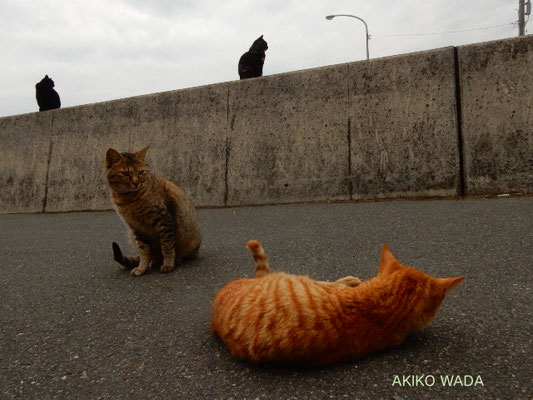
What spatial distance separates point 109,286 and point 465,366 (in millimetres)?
2280

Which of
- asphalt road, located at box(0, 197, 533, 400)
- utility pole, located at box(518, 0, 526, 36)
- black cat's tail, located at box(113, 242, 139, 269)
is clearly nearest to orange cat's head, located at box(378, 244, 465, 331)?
asphalt road, located at box(0, 197, 533, 400)

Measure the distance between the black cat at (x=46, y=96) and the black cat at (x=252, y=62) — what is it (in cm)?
393

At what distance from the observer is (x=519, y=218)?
3.65 meters

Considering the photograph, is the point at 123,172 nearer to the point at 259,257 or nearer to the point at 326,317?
the point at 259,257

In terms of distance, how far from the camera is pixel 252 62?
6.89 meters

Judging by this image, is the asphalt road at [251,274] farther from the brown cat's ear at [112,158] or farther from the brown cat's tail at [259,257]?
the brown cat's ear at [112,158]

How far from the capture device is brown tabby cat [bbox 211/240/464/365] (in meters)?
1.53

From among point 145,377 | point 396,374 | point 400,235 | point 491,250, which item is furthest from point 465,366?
point 400,235

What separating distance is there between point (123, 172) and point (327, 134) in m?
3.06

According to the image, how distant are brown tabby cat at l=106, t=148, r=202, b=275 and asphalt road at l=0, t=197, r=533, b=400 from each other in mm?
162

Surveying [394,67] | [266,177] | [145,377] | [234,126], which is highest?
[394,67]

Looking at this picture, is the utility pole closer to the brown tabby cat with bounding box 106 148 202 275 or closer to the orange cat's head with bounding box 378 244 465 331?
the brown tabby cat with bounding box 106 148 202 275

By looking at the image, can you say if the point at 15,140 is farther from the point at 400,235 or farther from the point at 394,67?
the point at 400,235

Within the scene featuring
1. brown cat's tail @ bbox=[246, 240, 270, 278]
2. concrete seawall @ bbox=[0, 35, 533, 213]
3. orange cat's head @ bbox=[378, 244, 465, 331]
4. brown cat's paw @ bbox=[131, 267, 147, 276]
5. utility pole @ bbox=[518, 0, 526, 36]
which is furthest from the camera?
utility pole @ bbox=[518, 0, 526, 36]
